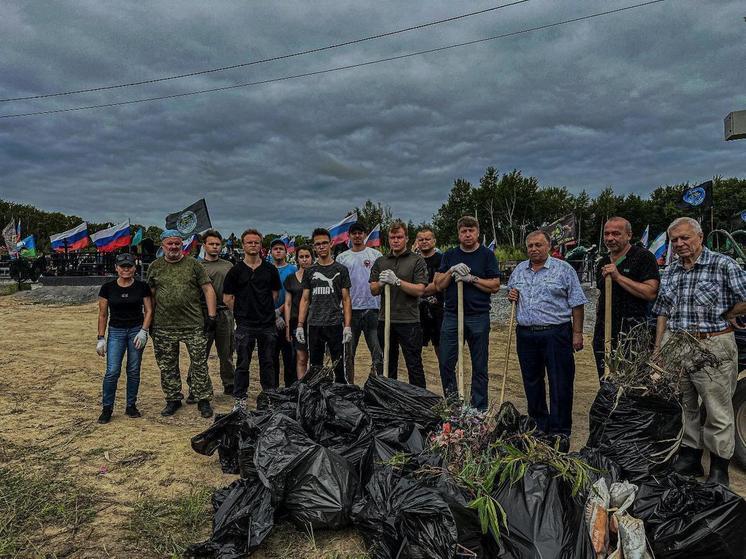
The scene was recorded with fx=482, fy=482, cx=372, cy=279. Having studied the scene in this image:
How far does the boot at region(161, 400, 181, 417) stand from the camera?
4898 millimetres

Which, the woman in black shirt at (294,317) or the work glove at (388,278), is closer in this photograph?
the work glove at (388,278)

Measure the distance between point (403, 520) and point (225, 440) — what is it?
185cm

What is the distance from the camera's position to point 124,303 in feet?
15.2

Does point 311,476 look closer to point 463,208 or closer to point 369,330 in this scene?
point 369,330

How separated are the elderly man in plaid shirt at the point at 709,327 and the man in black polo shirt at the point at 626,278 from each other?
386 millimetres

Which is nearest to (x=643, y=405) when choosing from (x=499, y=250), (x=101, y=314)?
(x=101, y=314)

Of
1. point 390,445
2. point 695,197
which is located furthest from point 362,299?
point 695,197

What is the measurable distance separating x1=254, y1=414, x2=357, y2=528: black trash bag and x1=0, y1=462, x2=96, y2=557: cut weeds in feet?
4.02

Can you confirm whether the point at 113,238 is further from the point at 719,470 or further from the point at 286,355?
the point at 719,470

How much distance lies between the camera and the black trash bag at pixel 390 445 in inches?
110

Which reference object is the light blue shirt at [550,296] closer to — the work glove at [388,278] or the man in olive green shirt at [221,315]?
the work glove at [388,278]

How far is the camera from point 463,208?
46.1 meters

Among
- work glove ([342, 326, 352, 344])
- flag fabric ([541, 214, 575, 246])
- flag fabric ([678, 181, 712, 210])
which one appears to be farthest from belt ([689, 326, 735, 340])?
flag fabric ([541, 214, 575, 246])

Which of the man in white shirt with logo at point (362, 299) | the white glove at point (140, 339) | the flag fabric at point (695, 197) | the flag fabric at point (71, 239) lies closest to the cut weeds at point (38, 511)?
the white glove at point (140, 339)
